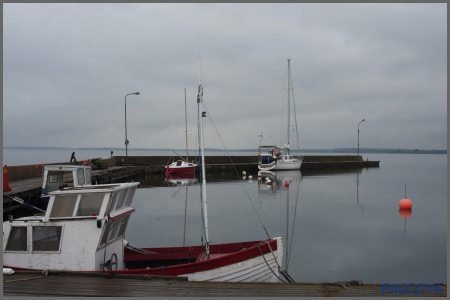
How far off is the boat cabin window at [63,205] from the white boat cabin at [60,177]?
652 cm

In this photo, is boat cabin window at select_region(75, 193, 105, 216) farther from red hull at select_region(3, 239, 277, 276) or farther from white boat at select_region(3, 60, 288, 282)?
red hull at select_region(3, 239, 277, 276)

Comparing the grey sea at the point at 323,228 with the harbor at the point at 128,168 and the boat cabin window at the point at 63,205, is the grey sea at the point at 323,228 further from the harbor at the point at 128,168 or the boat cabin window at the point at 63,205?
the boat cabin window at the point at 63,205

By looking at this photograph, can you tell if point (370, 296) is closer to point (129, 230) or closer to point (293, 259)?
point (293, 259)

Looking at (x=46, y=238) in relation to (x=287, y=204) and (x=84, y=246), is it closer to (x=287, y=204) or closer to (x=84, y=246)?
(x=84, y=246)

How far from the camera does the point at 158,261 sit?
11.8 meters

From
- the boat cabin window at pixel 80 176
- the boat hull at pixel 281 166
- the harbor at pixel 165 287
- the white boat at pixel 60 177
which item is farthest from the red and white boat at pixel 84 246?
the boat hull at pixel 281 166

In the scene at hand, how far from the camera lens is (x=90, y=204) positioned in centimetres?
1000

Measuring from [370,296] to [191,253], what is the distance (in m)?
5.49

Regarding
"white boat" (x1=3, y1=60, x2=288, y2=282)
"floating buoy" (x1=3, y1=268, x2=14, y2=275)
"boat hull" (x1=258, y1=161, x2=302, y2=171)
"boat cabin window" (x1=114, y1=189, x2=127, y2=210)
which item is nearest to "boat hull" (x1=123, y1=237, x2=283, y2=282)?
"white boat" (x1=3, y1=60, x2=288, y2=282)

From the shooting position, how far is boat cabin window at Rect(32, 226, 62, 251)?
32.6ft

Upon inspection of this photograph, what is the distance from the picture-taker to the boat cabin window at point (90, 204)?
995cm

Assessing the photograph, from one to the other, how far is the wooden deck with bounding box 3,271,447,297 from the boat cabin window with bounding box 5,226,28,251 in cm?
106

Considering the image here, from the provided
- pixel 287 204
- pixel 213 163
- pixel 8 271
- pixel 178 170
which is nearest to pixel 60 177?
pixel 8 271

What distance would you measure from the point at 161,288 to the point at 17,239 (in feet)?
14.0
